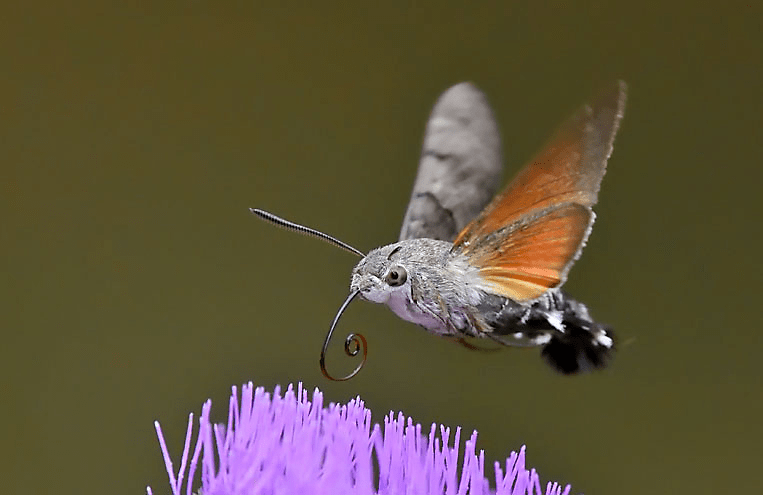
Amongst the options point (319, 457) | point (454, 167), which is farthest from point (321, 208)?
point (319, 457)

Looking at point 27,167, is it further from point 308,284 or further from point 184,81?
point 308,284

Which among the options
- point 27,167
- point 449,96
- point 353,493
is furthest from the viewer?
point 27,167

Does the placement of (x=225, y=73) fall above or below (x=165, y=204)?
above

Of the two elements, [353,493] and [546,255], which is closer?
[353,493]

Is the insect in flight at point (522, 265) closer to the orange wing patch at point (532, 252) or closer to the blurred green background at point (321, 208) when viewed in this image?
the orange wing patch at point (532, 252)

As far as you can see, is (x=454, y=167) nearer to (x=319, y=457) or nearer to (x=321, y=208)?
(x=319, y=457)

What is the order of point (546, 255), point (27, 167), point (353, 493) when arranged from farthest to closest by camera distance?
point (27, 167) < point (546, 255) < point (353, 493)

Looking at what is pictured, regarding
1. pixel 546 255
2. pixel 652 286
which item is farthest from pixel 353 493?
pixel 652 286

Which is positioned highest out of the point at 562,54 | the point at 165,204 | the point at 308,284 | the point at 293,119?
the point at 562,54
